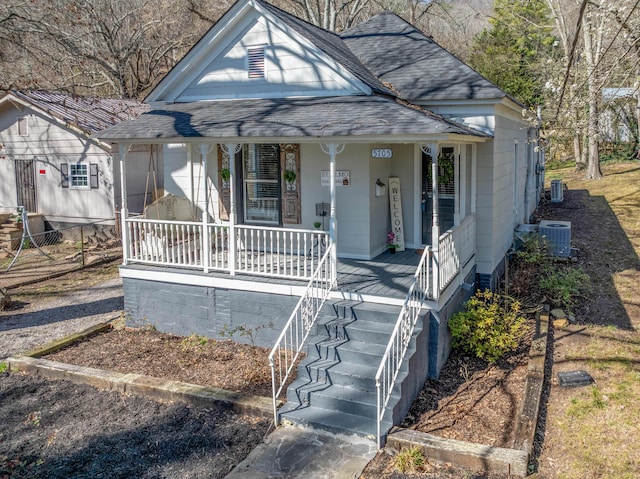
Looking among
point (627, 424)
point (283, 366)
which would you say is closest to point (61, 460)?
point (283, 366)

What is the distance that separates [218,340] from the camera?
10.0 metres

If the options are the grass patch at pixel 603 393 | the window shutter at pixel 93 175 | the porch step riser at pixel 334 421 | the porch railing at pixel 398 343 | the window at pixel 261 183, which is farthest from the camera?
the window shutter at pixel 93 175

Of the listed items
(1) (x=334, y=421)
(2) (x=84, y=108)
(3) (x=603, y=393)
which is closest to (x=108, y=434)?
(1) (x=334, y=421)

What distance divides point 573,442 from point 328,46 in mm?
8425

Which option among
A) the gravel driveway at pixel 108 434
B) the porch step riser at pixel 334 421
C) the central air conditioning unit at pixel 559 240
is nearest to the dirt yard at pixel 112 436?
the gravel driveway at pixel 108 434

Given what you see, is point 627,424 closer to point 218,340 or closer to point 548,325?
point 548,325

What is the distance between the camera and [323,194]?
A: 37.4ft

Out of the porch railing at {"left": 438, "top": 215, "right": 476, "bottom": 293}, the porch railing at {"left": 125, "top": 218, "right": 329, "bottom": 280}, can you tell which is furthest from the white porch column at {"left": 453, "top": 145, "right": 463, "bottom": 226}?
the porch railing at {"left": 125, "top": 218, "right": 329, "bottom": 280}

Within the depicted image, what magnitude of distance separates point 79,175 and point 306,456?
1564 cm

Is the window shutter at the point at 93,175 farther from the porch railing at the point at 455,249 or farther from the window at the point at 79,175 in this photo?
the porch railing at the point at 455,249

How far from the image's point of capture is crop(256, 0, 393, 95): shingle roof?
10.7 m

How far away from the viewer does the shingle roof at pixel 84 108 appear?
1827 cm

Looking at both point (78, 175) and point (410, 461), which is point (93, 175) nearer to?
point (78, 175)

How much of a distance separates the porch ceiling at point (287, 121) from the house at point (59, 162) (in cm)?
789
